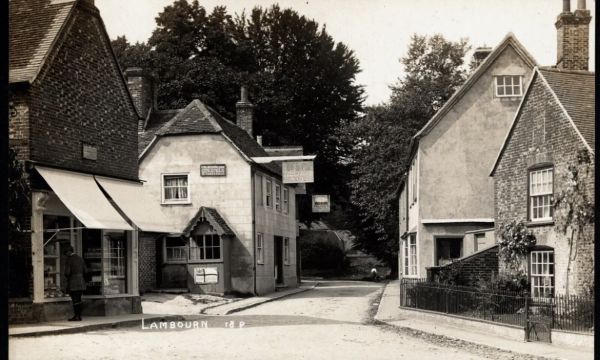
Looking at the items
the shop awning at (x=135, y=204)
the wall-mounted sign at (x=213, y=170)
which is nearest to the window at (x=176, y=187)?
the wall-mounted sign at (x=213, y=170)

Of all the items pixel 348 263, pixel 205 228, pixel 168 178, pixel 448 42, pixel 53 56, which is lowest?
pixel 348 263

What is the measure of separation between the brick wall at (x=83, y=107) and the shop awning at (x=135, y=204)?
12.8 inches

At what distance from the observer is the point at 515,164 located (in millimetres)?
23547

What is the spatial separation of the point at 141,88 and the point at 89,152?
15465mm

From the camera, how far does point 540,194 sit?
2223 centimetres

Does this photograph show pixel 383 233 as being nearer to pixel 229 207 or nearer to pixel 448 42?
pixel 448 42

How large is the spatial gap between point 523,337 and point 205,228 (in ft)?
55.6

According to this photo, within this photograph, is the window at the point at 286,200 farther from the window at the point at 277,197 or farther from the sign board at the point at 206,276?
the sign board at the point at 206,276

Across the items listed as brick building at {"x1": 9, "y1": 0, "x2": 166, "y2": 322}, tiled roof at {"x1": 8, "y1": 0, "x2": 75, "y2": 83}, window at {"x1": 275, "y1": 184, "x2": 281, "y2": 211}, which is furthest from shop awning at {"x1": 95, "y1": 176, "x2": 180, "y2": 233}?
window at {"x1": 275, "y1": 184, "x2": 281, "y2": 211}

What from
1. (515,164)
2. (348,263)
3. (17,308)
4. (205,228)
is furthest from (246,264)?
(348,263)

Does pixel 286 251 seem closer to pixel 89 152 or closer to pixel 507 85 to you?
pixel 507 85

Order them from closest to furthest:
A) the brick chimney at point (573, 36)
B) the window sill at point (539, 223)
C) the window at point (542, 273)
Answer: the window sill at point (539, 223), the window at point (542, 273), the brick chimney at point (573, 36)

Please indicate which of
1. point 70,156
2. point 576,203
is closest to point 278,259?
point 576,203

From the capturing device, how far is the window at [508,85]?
98.0 ft
